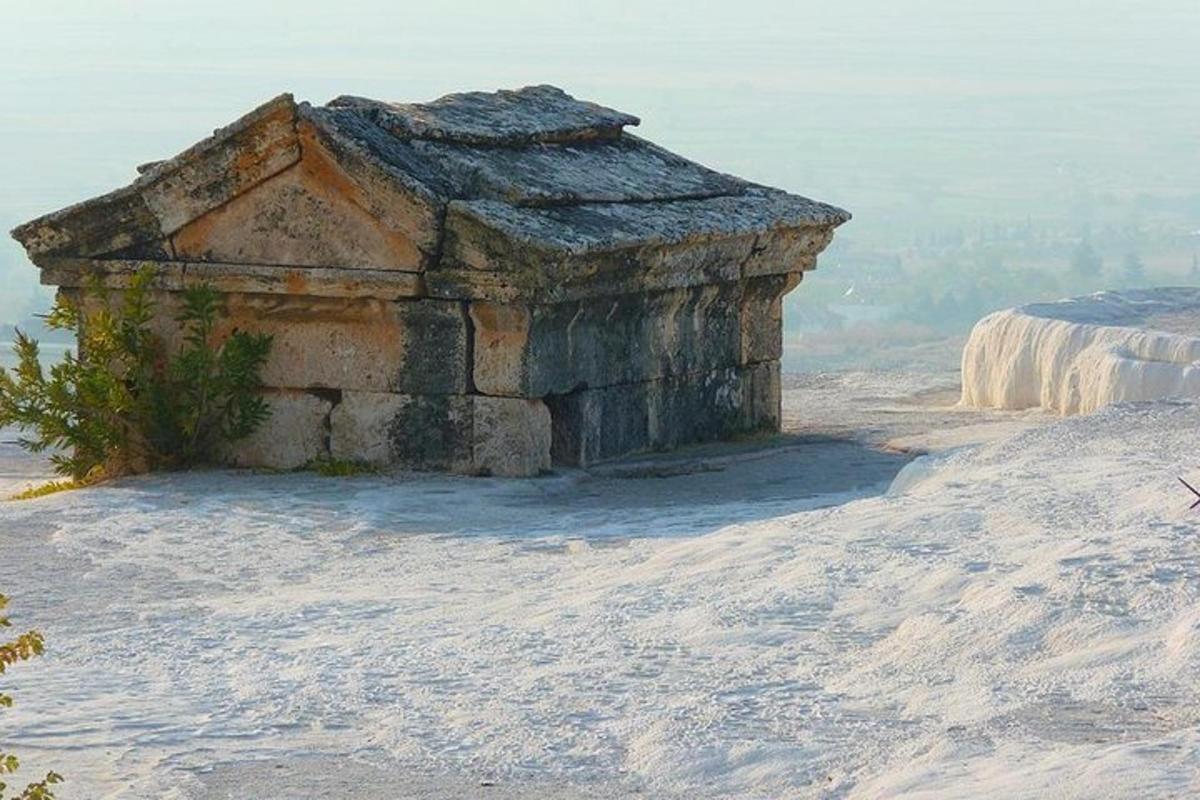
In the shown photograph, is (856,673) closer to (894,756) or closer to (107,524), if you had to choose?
(894,756)

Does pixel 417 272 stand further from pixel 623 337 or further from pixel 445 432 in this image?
pixel 623 337

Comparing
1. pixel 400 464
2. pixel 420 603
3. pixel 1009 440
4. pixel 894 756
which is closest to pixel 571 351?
pixel 400 464

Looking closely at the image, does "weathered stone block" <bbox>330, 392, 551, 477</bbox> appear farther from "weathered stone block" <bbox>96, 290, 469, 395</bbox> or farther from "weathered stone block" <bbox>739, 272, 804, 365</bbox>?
"weathered stone block" <bbox>739, 272, 804, 365</bbox>

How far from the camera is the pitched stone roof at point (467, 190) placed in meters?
11.8

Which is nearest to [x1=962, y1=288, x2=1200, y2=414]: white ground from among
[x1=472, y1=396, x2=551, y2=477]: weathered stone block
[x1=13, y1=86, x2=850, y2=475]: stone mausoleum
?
[x1=13, y1=86, x2=850, y2=475]: stone mausoleum

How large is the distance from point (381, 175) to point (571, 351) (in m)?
1.33

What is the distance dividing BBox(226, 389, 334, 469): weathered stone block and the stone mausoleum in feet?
0.03

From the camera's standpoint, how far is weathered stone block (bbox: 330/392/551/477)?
11906mm

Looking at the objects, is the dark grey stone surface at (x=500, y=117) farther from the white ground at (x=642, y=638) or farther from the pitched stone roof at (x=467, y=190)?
the white ground at (x=642, y=638)

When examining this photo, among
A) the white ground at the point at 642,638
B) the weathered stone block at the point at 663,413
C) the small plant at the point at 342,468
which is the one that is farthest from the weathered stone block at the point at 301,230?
the white ground at the point at 642,638

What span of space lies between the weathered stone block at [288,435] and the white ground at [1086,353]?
15.7 feet

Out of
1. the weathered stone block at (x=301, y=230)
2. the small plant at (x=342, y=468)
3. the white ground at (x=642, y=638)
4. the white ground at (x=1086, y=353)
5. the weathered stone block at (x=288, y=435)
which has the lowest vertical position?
the white ground at (x=642, y=638)

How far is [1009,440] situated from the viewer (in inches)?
440

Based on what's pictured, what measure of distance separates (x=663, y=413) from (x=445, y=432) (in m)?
1.60
